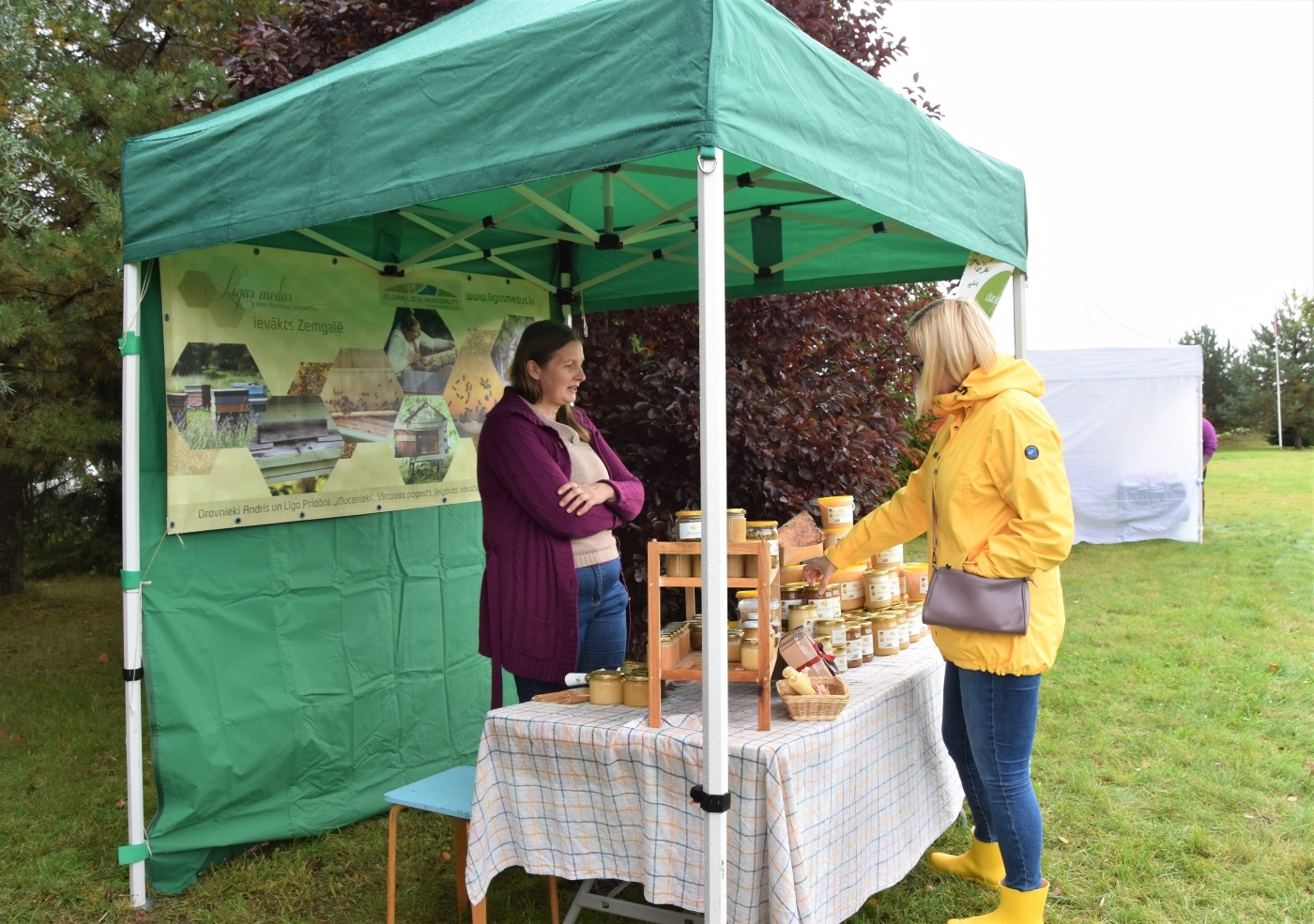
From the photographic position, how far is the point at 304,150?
2.57 meters

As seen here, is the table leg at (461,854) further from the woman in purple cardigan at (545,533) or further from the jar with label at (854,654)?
the jar with label at (854,654)

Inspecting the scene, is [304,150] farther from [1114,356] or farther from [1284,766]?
[1114,356]

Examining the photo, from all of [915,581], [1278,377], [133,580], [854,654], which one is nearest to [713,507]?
[854,654]

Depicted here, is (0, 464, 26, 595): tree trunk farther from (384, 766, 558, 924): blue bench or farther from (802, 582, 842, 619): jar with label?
(802, 582, 842, 619): jar with label

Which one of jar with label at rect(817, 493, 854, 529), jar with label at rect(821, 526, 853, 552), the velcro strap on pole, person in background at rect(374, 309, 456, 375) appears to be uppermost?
person in background at rect(374, 309, 456, 375)

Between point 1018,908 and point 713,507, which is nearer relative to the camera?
point 713,507

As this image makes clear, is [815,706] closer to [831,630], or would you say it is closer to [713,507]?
[831,630]

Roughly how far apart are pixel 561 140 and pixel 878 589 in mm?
1725

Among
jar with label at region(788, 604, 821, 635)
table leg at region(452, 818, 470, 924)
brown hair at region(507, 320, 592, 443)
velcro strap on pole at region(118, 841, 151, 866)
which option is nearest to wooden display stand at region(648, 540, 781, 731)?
jar with label at region(788, 604, 821, 635)

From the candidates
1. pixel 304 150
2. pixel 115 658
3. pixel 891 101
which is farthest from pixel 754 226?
pixel 115 658

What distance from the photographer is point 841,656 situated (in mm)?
2840

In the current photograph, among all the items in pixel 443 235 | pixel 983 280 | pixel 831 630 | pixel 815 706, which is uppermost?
pixel 443 235

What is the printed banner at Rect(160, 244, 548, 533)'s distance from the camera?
10.9ft

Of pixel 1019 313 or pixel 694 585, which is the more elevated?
pixel 1019 313
